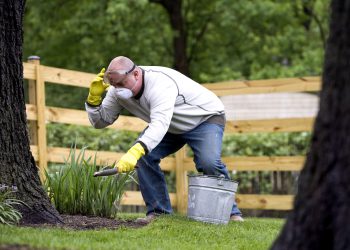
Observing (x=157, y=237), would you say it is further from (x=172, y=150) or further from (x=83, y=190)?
(x=172, y=150)

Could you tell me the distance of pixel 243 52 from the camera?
19.6 metres

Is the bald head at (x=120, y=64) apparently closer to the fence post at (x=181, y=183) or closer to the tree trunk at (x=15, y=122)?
the tree trunk at (x=15, y=122)

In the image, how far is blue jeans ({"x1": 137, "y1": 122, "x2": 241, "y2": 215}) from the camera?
6844 millimetres

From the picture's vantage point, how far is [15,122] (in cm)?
578

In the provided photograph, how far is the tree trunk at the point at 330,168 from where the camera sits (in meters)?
3.58

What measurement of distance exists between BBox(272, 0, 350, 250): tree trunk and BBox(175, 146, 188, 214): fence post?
6.40 m

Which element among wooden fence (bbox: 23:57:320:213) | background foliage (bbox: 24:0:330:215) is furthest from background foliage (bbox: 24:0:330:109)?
wooden fence (bbox: 23:57:320:213)

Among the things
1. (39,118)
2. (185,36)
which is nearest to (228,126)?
(39,118)

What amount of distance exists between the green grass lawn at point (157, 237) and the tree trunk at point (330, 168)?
1.56 metres

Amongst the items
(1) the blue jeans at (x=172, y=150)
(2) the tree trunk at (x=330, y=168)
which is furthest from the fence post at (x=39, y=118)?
(2) the tree trunk at (x=330, y=168)

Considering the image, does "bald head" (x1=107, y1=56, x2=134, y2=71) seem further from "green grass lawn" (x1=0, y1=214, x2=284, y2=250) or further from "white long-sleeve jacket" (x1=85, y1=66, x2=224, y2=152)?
"green grass lawn" (x1=0, y1=214, x2=284, y2=250)

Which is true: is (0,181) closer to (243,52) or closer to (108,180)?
(108,180)

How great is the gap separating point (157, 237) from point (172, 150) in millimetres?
1582

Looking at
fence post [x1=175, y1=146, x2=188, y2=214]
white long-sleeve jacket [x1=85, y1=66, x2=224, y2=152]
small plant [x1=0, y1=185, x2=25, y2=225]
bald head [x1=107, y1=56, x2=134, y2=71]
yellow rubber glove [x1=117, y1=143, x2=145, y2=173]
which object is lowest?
fence post [x1=175, y1=146, x2=188, y2=214]
